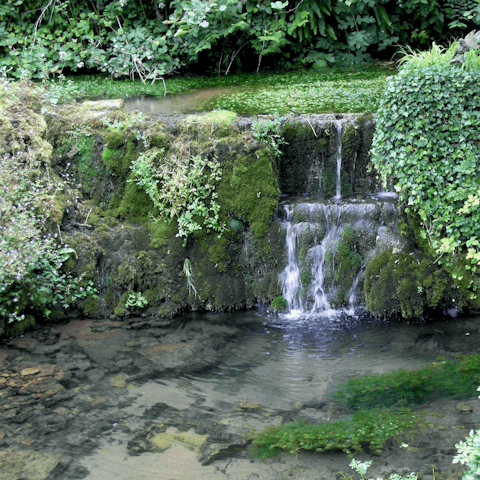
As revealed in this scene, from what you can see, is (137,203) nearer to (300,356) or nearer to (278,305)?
(278,305)

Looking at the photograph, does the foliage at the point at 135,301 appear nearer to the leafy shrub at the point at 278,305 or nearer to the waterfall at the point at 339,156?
the leafy shrub at the point at 278,305

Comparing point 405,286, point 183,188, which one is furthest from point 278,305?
point 183,188

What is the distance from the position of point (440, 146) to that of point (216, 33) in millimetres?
7663

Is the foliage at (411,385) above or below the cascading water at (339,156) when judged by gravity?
below

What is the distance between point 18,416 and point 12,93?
5.40m

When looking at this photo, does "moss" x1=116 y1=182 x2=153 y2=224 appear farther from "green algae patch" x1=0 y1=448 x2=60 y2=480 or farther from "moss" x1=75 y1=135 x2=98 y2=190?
"green algae patch" x1=0 y1=448 x2=60 y2=480

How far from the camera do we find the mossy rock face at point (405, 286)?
7.10 metres

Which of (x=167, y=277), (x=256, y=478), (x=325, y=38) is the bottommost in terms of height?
(x=256, y=478)

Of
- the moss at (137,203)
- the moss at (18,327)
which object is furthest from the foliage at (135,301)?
the moss at (18,327)

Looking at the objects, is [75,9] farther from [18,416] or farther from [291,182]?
[18,416]

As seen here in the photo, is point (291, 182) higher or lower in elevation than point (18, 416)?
higher

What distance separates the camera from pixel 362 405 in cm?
545

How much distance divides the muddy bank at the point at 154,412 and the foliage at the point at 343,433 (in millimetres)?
112

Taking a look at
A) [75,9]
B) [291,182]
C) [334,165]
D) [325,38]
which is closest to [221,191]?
[291,182]
